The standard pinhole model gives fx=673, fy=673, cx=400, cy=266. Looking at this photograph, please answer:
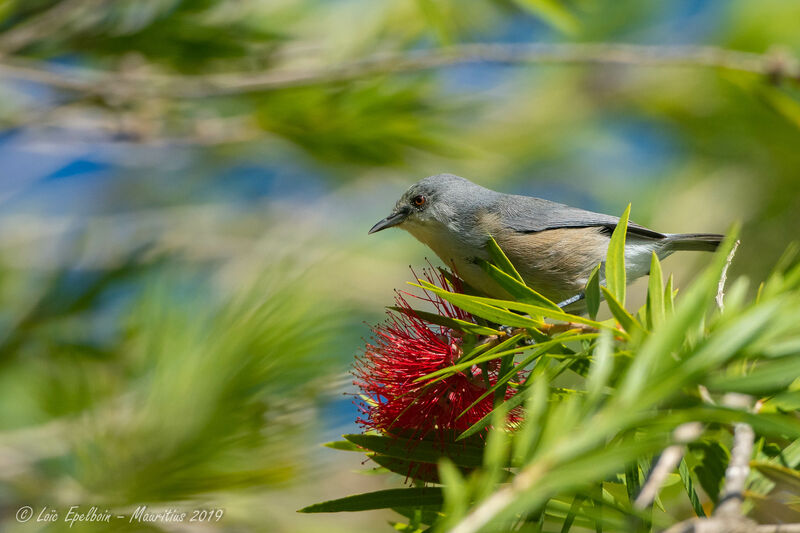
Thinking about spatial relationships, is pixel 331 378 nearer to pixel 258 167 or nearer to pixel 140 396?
pixel 140 396

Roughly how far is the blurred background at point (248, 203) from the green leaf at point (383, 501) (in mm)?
286

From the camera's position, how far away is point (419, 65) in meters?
2.35

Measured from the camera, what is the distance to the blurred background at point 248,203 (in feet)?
4.53

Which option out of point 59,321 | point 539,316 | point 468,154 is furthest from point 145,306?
point 468,154

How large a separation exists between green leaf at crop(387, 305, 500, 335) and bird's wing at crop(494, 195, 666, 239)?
859mm

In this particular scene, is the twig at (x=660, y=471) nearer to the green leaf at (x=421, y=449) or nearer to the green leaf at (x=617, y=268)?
the green leaf at (x=617, y=268)

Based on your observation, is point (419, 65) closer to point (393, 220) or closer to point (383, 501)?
point (393, 220)

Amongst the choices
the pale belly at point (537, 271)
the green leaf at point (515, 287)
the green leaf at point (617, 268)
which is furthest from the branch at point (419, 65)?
the green leaf at point (617, 268)

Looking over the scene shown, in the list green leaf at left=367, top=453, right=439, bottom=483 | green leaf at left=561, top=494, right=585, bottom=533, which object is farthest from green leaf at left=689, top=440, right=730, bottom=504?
green leaf at left=367, top=453, right=439, bottom=483

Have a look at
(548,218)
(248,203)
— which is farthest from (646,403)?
(248,203)

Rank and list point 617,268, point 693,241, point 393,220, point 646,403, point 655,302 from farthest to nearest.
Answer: point 393,220
point 693,241
point 617,268
point 655,302
point 646,403

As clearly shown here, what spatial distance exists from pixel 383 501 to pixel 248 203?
15.2 feet

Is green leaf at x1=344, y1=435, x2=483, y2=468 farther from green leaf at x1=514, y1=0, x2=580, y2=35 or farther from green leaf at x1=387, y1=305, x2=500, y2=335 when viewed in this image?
green leaf at x1=514, y1=0, x2=580, y2=35

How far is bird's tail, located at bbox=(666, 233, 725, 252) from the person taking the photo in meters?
2.07
